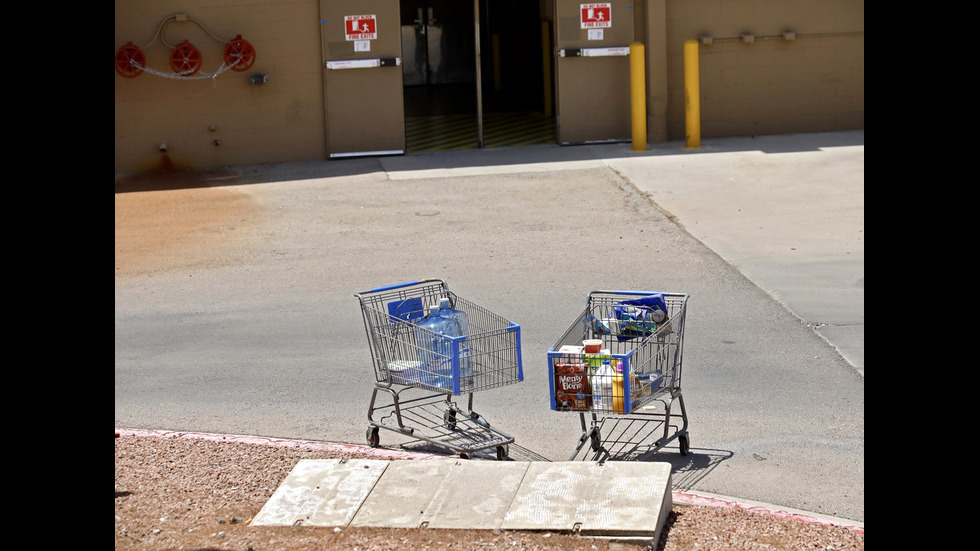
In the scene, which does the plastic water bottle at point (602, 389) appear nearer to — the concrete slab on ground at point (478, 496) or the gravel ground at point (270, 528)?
the concrete slab on ground at point (478, 496)

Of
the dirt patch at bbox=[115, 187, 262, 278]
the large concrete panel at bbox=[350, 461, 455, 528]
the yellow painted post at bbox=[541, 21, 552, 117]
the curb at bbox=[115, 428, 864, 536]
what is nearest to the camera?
the large concrete panel at bbox=[350, 461, 455, 528]

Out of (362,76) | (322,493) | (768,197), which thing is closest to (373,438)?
(322,493)

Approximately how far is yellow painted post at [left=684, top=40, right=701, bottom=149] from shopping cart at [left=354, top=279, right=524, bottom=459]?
11.4 m

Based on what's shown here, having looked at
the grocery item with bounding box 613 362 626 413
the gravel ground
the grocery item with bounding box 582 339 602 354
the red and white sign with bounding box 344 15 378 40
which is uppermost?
the red and white sign with bounding box 344 15 378 40

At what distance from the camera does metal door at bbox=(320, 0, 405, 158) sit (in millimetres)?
18250

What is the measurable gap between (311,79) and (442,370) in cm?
1248

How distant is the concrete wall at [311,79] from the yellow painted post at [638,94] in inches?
26.5

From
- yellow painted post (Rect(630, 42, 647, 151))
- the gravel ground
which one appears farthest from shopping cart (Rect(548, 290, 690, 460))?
yellow painted post (Rect(630, 42, 647, 151))

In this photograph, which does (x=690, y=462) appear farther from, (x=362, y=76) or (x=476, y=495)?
(x=362, y=76)

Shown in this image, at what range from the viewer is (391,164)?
18219mm

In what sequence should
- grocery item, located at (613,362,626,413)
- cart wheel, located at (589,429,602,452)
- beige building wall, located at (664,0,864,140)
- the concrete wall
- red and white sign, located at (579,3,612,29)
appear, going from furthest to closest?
beige building wall, located at (664,0,864,140)
red and white sign, located at (579,3,612,29)
the concrete wall
cart wheel, located at (589,429,602,452)
grocery item, located at (613,362,626,413)

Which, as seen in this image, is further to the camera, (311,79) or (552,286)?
(311,79)

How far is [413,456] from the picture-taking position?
6934 millimetres

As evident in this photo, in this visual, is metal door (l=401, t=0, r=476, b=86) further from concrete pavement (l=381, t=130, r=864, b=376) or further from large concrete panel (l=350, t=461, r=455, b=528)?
large concrete panel (l=350, t=461, r=455, b=528)
